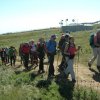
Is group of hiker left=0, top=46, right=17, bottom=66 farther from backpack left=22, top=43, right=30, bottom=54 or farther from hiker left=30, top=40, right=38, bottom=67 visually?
backpack left=22, top=43, right=30, bottom=54

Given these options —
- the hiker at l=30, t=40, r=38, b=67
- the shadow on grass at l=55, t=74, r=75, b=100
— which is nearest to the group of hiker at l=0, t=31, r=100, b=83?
the hiker at l=30, t=40, r=38, b=67

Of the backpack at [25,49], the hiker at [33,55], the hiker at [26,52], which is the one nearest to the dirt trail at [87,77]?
the hiker at [26,52]

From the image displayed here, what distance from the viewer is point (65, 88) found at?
14398 mm

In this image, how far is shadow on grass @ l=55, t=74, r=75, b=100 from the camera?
45.5ft

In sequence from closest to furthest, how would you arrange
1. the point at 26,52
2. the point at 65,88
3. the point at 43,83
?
the point at 65,88 < the point at 43,83 < the point at 26,52

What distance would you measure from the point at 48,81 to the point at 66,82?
80cm

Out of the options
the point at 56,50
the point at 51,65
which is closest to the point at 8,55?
the point at 51,65

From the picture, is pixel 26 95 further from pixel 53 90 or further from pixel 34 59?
pixel 34 59

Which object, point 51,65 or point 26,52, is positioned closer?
point 51,65

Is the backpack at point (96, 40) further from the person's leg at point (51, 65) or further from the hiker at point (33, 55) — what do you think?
the hiker at point (33, 55)

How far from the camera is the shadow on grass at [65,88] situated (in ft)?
45.5

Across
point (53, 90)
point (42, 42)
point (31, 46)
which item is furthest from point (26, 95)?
point (31, 46)

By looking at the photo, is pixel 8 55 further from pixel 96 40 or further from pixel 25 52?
pixel 96 40

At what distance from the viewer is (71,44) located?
1481 cm
